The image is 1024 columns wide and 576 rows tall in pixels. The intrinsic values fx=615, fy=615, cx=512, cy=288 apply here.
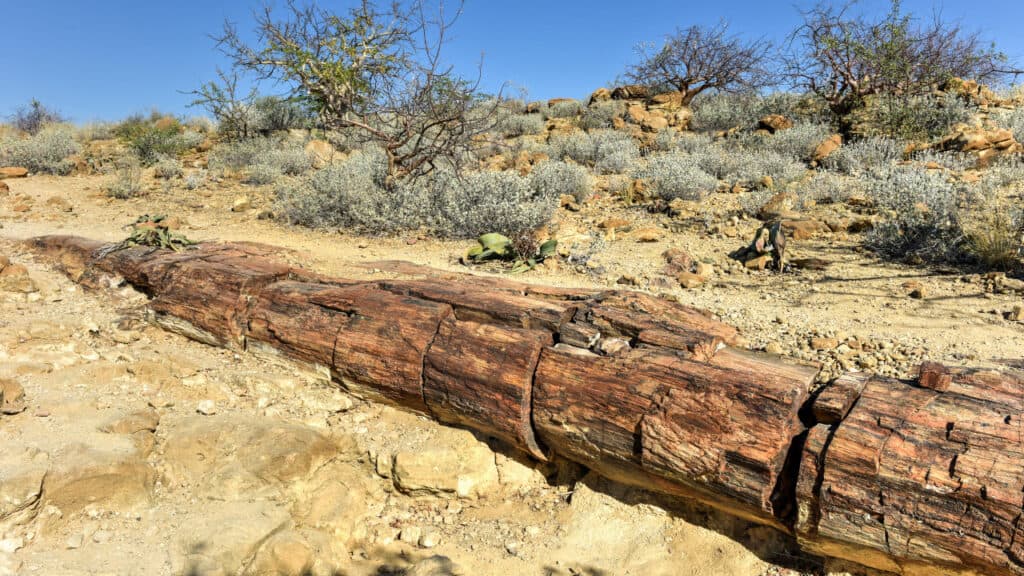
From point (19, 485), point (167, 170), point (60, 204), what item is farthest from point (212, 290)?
point (167, 170)

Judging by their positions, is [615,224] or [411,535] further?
[615,224]

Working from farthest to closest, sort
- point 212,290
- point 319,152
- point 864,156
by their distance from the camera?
point 319,152
point 864,156
point 212,290

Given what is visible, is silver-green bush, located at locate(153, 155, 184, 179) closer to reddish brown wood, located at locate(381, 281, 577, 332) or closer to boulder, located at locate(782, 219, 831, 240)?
reddish brown wood, located at locate(381, 281, 577, 332)

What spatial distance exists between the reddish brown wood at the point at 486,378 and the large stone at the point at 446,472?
6.4 inches

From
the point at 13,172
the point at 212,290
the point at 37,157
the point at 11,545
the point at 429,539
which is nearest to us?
the point at 11,545

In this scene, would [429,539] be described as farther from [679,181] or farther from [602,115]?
[602,115]

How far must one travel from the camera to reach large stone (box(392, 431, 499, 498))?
299 centimetres

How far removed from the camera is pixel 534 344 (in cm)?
286

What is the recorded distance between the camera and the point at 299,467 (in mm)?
2895

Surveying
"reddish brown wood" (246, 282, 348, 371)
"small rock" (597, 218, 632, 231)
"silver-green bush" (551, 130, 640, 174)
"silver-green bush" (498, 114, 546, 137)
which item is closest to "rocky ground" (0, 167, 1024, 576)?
"reddish brown wood" (246, 282, 348, 371)

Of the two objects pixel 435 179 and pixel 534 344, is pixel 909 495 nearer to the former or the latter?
pixel 534 344

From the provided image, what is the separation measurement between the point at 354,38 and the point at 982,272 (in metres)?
8.15

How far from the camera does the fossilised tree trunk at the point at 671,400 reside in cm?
199

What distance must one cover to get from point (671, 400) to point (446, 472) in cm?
120
